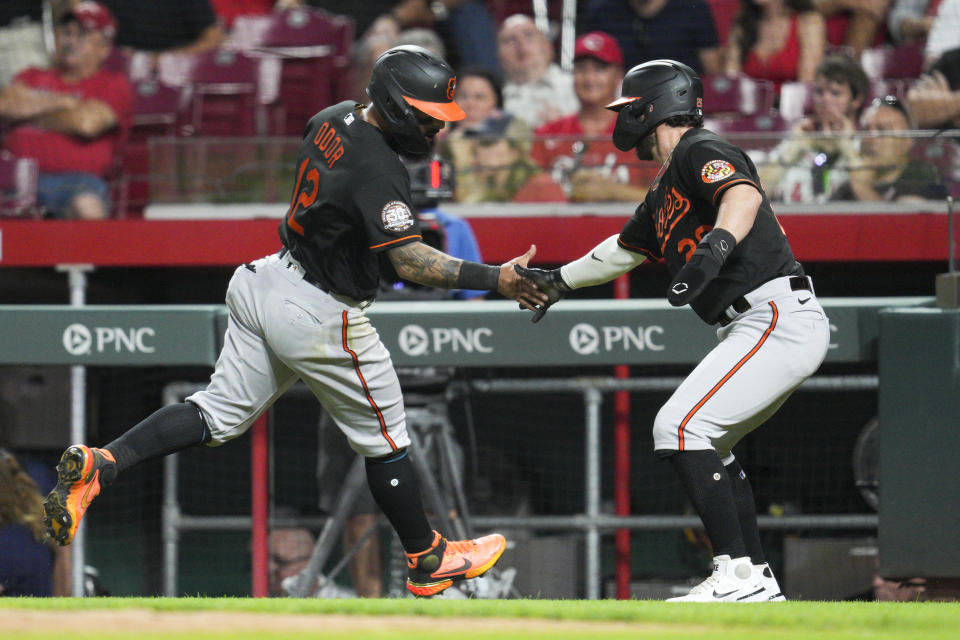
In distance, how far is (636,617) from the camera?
3.19 metres

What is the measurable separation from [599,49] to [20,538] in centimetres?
388

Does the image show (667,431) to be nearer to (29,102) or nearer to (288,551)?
(288,551)

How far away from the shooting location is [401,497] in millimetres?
3812

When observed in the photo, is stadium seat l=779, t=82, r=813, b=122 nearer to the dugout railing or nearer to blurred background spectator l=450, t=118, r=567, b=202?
blurred background spectator l=450, t=118, r=567, b=202

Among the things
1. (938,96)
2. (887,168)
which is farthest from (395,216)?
(938,96)

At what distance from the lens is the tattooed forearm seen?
3.62 m

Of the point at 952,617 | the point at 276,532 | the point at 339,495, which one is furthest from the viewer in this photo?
the point at 276,532

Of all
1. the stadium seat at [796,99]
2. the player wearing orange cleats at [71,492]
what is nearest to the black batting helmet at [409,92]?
the player wearing orange cleats at [71,492]

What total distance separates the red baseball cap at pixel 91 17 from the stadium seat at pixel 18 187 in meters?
1.06

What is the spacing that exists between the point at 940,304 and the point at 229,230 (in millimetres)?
3485

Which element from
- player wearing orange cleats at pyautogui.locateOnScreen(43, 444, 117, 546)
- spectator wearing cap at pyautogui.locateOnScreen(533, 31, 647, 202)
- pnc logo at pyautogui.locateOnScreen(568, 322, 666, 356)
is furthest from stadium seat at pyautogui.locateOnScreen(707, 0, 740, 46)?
player wearing orange cleats at pyautogui.locateOnScreen(43, 444, 117, 546)

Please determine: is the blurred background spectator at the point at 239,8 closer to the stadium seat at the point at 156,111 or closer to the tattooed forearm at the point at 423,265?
the stadium seat at the point at 156,111

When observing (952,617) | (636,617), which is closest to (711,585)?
(636,617)

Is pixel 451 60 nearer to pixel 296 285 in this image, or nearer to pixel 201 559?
pixel 201 559
